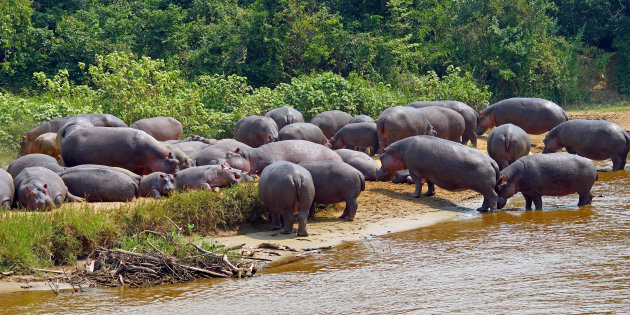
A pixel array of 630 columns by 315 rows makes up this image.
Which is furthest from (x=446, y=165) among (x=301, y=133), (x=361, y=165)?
(x=301, y=133)

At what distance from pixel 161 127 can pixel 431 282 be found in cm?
943

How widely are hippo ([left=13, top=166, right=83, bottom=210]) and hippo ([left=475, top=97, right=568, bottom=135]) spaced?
10.5 metres

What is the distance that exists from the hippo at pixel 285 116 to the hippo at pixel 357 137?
125 cm

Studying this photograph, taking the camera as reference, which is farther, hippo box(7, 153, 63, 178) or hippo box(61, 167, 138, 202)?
hippo box(7, 153, 63, 178)

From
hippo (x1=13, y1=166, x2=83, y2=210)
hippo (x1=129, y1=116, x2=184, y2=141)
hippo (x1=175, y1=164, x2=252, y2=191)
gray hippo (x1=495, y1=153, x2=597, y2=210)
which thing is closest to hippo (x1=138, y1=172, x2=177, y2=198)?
hippo (x1=175, y1=164, x2=252, y2=191)

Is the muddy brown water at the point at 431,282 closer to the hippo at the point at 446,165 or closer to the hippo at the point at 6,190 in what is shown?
the hippo at the point at 446,165

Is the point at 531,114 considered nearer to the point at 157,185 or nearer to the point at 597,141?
the point at 597,141

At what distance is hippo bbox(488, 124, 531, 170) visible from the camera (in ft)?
46.4

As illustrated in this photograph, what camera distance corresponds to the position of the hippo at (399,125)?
50.0 ft

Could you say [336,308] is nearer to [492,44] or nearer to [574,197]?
[574,197]

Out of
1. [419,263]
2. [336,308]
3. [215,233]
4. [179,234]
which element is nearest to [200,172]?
[215,233]

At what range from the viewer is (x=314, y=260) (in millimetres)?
9039

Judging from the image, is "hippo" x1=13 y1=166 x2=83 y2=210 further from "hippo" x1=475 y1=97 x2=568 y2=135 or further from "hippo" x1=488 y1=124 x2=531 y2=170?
"hippo" x1=475 y1=97 x2=568 y2=135

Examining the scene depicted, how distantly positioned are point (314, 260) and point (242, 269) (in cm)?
102
